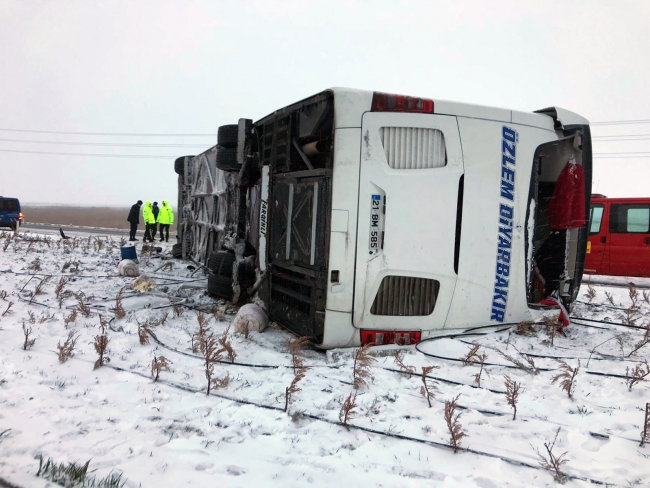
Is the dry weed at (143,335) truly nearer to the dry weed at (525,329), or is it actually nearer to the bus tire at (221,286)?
the bus tire at (221,286)

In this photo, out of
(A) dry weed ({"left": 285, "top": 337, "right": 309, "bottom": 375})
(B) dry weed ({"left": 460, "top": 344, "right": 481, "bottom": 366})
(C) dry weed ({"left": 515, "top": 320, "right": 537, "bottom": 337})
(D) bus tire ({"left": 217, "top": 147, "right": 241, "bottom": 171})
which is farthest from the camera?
(D) bus tire ({"left": 217, "top": 147, "right": 241, "bottom": 171})

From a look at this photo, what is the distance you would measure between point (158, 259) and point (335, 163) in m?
8.65

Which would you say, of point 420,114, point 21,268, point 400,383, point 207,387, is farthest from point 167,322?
point 21,268

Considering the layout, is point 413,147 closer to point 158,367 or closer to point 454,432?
point 454,432

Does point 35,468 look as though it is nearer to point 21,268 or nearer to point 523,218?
point 523,218

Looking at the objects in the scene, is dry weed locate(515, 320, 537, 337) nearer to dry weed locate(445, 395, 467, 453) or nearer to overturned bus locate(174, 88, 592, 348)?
overturned bus locate(174, 88, 592, 348)

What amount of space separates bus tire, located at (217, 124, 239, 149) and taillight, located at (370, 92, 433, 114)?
2700 millimetres

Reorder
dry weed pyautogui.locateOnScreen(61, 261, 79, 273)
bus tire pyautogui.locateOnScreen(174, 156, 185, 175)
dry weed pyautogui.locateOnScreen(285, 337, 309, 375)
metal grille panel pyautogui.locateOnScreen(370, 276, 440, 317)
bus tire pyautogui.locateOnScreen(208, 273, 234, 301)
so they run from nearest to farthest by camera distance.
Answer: dry weed pyautogui.locateOnScreen(285, 337, 309, 375) < metal grille panel pyautogui.locateOnScreen(370, 276, 440, 317) < bus tire pyautogui.locateOnScreen(208, 273, 234, 301) < dry weed pyautogui.locateOnScreen(61, 261, 79, 273) < bus tire pyautogui.locateOnScreen(174, 156, 185, 175)

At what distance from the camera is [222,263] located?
6160mm

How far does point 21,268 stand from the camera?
8438 mm

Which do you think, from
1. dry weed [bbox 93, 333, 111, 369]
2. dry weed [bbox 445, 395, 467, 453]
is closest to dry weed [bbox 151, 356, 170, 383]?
dry weed [bbox 93, 333, 111, 369]

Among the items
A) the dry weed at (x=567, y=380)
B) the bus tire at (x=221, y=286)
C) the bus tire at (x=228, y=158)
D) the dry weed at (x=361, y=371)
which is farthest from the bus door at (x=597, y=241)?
the dry weed at (x=361, y=371)

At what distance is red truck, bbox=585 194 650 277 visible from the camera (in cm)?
934

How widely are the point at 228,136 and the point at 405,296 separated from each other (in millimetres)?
3487
